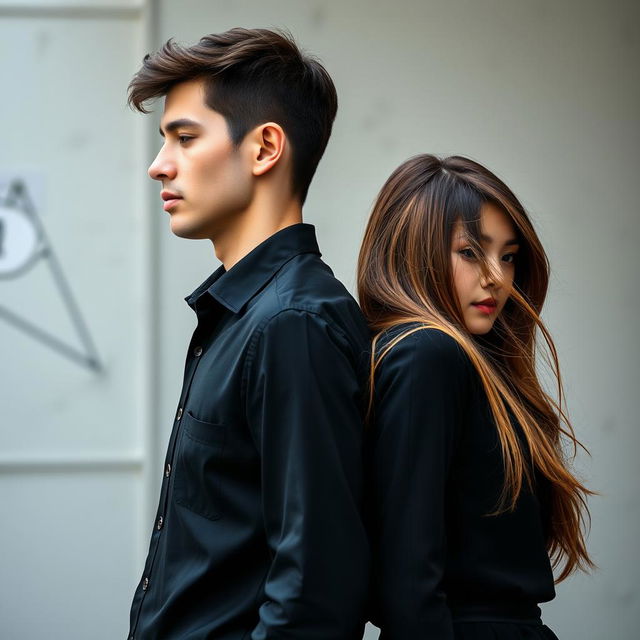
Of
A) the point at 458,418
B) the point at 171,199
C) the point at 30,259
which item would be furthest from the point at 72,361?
the point at 458,418

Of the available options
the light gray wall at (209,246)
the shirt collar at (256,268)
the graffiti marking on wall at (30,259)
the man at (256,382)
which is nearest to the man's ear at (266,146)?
the man at (256,382)

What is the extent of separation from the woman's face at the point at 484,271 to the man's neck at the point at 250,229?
0.30 m

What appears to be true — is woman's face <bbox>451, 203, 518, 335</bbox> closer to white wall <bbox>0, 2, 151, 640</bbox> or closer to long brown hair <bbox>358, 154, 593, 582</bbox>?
long brown hair <bbox>358, 154, 593, 582</bbox>

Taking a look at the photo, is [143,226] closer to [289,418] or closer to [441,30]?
[441,30]

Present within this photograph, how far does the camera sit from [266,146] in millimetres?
1419

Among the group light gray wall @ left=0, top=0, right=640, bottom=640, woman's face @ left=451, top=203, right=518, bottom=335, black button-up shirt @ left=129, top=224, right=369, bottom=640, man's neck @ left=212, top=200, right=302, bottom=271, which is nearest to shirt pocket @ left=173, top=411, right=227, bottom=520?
black button-up shirt @ left=129, top=224, right=369, bottom=640

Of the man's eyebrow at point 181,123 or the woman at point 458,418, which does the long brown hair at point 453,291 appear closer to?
the woman at point 458,418

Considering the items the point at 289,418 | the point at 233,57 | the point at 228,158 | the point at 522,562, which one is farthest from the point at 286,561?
the point at 233,57

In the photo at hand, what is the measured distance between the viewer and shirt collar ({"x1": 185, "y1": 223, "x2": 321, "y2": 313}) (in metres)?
1.37

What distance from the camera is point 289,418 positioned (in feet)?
3.83

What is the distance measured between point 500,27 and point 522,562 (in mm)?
2261

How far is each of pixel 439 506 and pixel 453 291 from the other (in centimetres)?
39

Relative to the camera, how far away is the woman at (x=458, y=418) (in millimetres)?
1231

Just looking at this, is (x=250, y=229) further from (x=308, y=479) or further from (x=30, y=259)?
(x=30, y=259)
